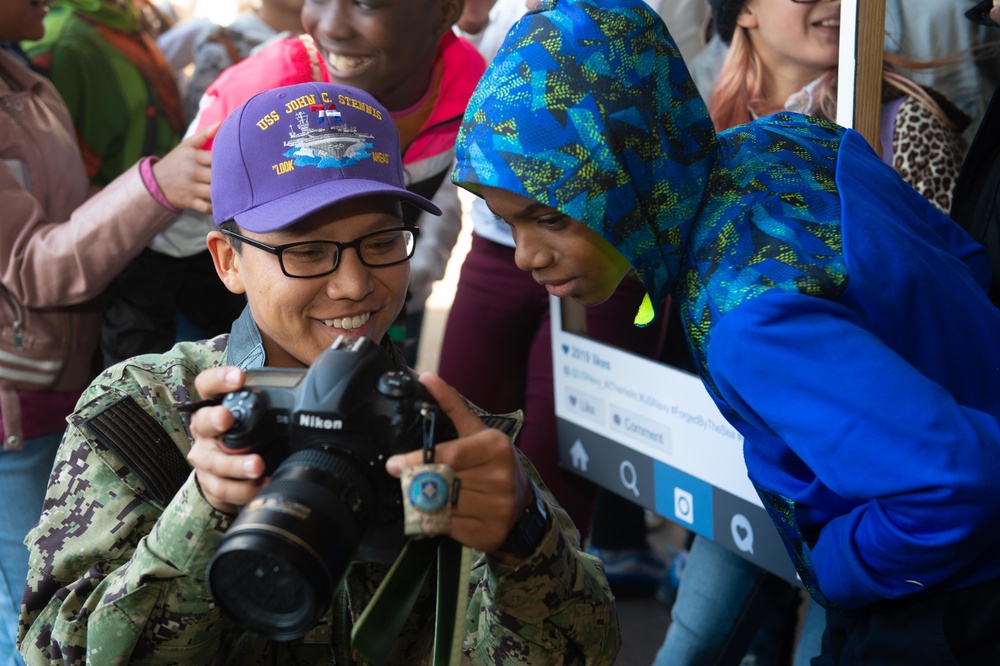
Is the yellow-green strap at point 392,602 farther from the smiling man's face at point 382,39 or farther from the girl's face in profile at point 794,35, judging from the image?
the smiling man's face at point 382,39

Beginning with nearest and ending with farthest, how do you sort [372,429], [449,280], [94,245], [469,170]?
[372,429]
[469,170]
[94,245]
[449,280]

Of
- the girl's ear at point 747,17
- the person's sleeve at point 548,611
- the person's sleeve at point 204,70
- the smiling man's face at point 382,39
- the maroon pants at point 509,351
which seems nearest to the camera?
the person's sleeve at point 548,611

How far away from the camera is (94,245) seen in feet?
6.51

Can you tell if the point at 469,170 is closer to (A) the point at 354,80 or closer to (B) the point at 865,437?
(B) the point at 865,437

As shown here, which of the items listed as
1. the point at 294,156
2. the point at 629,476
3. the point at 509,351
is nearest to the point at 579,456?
the point at 629,476

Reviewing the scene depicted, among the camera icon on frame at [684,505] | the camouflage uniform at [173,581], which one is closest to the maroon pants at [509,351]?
the camera icon on frame at [684,505]

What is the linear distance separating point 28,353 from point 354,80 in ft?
2.75

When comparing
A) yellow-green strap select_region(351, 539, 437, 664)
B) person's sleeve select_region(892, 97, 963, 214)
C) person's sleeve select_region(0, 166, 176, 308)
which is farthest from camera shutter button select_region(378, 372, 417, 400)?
person's sleeve select_region(0, 166, 176, 308)

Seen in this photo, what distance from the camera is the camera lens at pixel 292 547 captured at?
34.7 inches

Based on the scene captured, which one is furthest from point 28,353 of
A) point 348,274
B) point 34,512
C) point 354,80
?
point 348,274

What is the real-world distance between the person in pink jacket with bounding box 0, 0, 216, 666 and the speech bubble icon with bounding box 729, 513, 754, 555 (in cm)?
117

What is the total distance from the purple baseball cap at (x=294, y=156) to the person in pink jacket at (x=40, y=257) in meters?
0.62

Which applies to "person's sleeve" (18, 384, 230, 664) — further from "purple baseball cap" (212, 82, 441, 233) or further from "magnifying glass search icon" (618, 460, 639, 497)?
"magnifying glass search icon" (618, 460, 639, 497)

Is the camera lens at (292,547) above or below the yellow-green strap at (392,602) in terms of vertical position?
above
